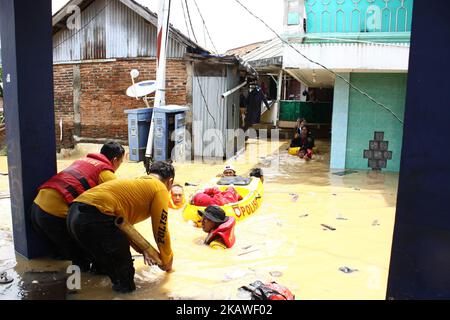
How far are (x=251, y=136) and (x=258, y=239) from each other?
13.2 meters

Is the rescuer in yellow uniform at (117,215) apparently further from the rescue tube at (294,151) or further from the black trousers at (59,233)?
the rescue tube at (294,151)

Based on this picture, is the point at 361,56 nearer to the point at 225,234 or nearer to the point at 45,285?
the point at 225,234

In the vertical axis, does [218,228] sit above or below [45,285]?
above

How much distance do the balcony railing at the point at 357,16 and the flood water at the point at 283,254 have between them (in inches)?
141

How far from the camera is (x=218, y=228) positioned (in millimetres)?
5570

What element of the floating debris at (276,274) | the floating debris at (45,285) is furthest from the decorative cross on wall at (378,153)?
the floating debris at (45,285)

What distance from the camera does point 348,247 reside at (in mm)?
5699

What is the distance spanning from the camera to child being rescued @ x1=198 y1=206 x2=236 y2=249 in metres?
5.55

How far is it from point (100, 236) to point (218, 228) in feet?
6.59

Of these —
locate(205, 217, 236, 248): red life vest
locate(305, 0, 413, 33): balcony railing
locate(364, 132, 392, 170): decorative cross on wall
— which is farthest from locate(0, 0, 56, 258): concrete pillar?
locate(364, 132, 392, 170): decorative cross on wall

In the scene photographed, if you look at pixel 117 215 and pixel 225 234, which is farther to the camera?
pixel 225 234

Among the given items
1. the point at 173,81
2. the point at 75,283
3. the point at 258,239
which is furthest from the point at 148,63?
the point at 75,283

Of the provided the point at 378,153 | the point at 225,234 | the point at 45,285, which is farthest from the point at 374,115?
the point at 45,285

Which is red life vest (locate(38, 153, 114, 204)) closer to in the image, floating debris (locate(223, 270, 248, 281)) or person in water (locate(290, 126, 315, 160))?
floating debris (locate(223, 270, 248, 281))
